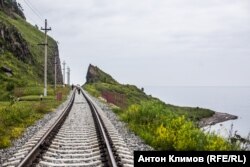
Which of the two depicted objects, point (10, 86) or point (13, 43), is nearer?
point (10, 86)

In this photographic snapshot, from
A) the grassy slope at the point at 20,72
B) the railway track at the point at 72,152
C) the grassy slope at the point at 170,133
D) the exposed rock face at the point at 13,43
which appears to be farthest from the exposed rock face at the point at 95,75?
the railway track at the point at 72,152

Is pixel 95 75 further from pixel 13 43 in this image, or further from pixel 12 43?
pixel 12 43

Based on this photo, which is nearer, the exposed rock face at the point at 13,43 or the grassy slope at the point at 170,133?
the grassy slope at the point at 170,133

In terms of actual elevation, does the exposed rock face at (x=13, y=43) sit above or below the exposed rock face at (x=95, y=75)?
above

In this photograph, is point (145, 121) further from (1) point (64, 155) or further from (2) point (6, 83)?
(2) point (6, 83)

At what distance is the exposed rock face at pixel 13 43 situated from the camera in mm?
78637

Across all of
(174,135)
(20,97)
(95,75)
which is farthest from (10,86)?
(95,75)

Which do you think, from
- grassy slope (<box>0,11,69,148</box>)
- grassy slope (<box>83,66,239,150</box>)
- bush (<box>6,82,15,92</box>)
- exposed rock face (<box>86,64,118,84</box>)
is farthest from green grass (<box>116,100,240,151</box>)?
exposed rock face (<box>86,64,118,84</box>)

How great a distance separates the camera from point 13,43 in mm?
82125

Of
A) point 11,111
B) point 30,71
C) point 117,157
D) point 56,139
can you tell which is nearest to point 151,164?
point 117,157

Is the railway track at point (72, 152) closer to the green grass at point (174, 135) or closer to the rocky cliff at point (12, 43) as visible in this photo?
the green grass at point (174, 135)

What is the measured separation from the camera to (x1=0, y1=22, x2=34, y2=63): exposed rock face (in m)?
78.6

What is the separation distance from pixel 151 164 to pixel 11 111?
16.9 meters

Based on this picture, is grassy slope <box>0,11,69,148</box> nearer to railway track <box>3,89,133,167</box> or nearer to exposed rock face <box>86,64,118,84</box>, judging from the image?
railway track <box>3,89,133,167</box>
